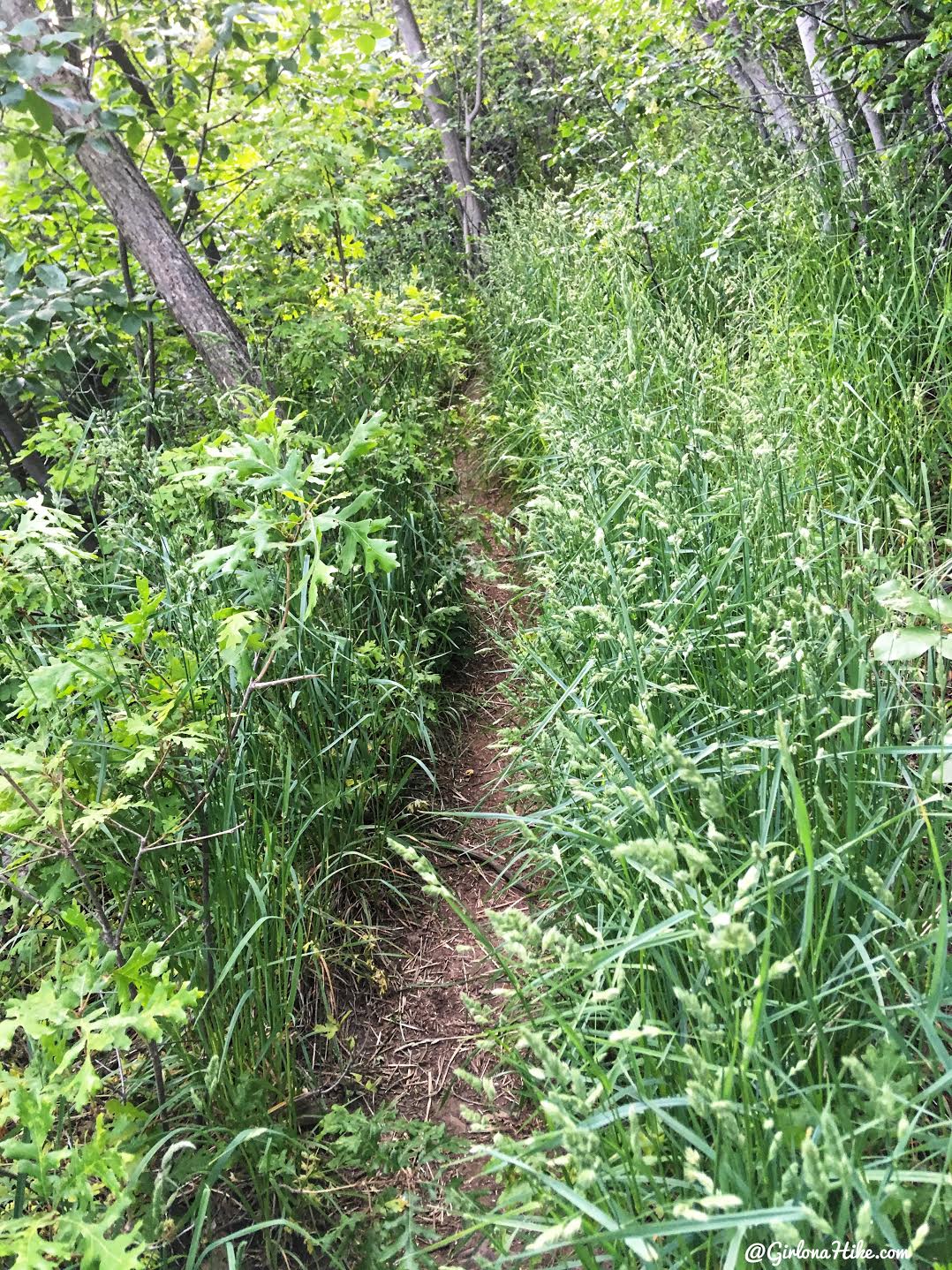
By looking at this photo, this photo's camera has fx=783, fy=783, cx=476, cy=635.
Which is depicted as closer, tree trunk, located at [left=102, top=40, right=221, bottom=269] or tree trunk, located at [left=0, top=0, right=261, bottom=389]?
tree trunk, located at [left=0, top=0, right=261, bottom=389]

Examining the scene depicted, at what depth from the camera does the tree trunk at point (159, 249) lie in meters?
3.19

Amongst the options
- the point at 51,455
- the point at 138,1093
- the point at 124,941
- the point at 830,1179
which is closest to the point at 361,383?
the point at 51,455

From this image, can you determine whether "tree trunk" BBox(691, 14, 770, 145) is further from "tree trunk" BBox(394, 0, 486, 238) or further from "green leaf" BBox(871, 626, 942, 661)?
"green leaf" BBox(871, 626, 942, 661)

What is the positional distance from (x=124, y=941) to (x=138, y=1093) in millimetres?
314

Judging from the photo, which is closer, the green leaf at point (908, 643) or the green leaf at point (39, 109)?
the green leaf at point (908, 643)

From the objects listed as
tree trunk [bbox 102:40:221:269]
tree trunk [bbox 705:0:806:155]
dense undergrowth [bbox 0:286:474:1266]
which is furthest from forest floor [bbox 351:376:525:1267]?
tree trunk [bbox 705:0:806:155]

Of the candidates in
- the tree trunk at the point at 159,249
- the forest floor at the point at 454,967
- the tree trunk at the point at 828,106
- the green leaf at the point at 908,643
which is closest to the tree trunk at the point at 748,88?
the tree trunk at the point at 828,106

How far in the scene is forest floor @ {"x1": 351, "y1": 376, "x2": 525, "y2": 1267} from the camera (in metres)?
1.79

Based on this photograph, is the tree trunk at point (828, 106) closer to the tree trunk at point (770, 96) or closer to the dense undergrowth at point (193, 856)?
the tree trunk at point (770, 96)

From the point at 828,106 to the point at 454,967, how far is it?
4.26 m

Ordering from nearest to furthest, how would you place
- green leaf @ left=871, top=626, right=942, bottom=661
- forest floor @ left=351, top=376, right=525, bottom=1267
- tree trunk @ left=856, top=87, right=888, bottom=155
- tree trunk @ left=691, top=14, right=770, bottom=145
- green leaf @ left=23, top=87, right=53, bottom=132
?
green leaf @ left=871, top=626, right=942, bottom=661 → forest floor @ left=351, top=376, right=525, bottom=1267 → green leaf @ left=23, top=87, right=53, bottom=132 → tree trunk @ left=856, top=87, right=888, bottom=155 → tree trunk @ left=691, top=14, right=770, bottom=145

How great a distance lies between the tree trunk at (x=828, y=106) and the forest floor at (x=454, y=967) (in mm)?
2581

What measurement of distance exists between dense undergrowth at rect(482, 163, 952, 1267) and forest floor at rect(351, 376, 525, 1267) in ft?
0.52

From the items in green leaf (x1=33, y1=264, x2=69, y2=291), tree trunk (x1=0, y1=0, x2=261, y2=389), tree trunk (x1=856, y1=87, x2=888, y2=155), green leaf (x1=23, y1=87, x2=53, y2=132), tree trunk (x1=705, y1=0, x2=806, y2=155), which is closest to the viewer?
green leaf (x1=23, y1=87, x2=53, y2=132)
